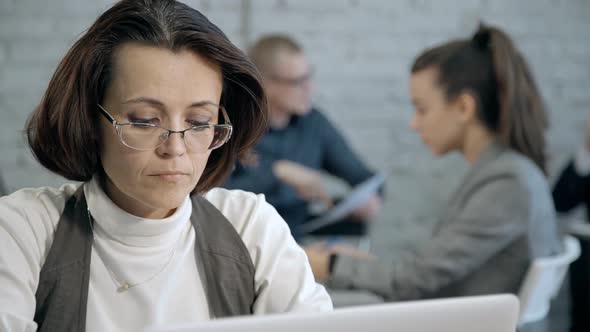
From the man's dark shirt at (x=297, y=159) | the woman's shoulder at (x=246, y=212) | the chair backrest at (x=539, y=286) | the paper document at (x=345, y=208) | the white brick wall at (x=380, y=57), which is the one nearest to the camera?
the woman's shoulder at (x=246, y=212)

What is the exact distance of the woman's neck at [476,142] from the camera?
2031mm

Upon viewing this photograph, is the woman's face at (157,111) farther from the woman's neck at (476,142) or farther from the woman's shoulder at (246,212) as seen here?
the woman's neck at (476,142)

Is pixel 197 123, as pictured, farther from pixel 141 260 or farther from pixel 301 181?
pixel 301 181

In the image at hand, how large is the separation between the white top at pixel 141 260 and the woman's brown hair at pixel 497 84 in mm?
1015

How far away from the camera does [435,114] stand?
2.09 m

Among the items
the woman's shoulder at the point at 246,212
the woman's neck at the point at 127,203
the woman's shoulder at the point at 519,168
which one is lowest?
the woman's shoulder at the point at 519,168

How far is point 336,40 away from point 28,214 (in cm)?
282

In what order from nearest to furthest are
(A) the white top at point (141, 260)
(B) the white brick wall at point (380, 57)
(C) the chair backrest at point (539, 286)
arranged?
1. (A) the white top at point (141, 260)
2. (C) the chair backrest at point (539, 286)
3. (B) the white brick wall at point (380, 57)

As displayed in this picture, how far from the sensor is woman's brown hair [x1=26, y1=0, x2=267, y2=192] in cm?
103

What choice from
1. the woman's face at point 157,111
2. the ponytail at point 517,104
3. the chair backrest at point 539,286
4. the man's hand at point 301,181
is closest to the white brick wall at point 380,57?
the man's hand at point 301,181

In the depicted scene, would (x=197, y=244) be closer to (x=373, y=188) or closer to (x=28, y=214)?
(x=28, y=214)

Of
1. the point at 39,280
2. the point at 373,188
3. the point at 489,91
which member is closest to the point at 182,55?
the point at 39,280

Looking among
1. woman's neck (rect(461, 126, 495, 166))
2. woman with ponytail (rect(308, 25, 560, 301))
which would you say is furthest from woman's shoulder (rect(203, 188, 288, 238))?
woman's neck (rect(461, 126, 495, 166))

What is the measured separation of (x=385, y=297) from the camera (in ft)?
6.30
